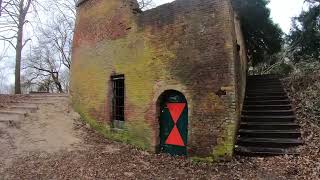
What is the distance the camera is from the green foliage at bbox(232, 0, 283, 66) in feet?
59.1

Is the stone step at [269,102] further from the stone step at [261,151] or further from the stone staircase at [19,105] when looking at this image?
the stone staircase at [19,105]

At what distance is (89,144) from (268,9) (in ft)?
39.9

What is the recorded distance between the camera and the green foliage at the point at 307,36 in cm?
1673

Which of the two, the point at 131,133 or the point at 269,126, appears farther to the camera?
the point at 131,133

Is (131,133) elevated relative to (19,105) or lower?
lower

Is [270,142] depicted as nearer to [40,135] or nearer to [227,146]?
[227,146]

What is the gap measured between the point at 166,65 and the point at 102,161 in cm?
363

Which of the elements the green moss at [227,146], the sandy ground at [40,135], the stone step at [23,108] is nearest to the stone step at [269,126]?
the green moss at [227,146]

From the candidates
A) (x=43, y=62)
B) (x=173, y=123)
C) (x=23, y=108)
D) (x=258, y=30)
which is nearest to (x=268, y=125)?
(x=173, y=123)

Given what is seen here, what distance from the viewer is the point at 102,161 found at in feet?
33.6

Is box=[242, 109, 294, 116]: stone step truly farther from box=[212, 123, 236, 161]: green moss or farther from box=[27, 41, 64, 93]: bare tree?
box=[27, 41, 64, 93]: bare tree

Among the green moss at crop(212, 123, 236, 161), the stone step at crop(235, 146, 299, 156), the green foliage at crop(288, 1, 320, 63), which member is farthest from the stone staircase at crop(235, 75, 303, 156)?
the green foliage at crop(288, 1, 320, 63)

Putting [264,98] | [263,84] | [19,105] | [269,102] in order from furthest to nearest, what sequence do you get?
[19,105], [263,84], [264,98], [269,102]

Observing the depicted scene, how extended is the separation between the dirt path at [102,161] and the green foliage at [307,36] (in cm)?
787
